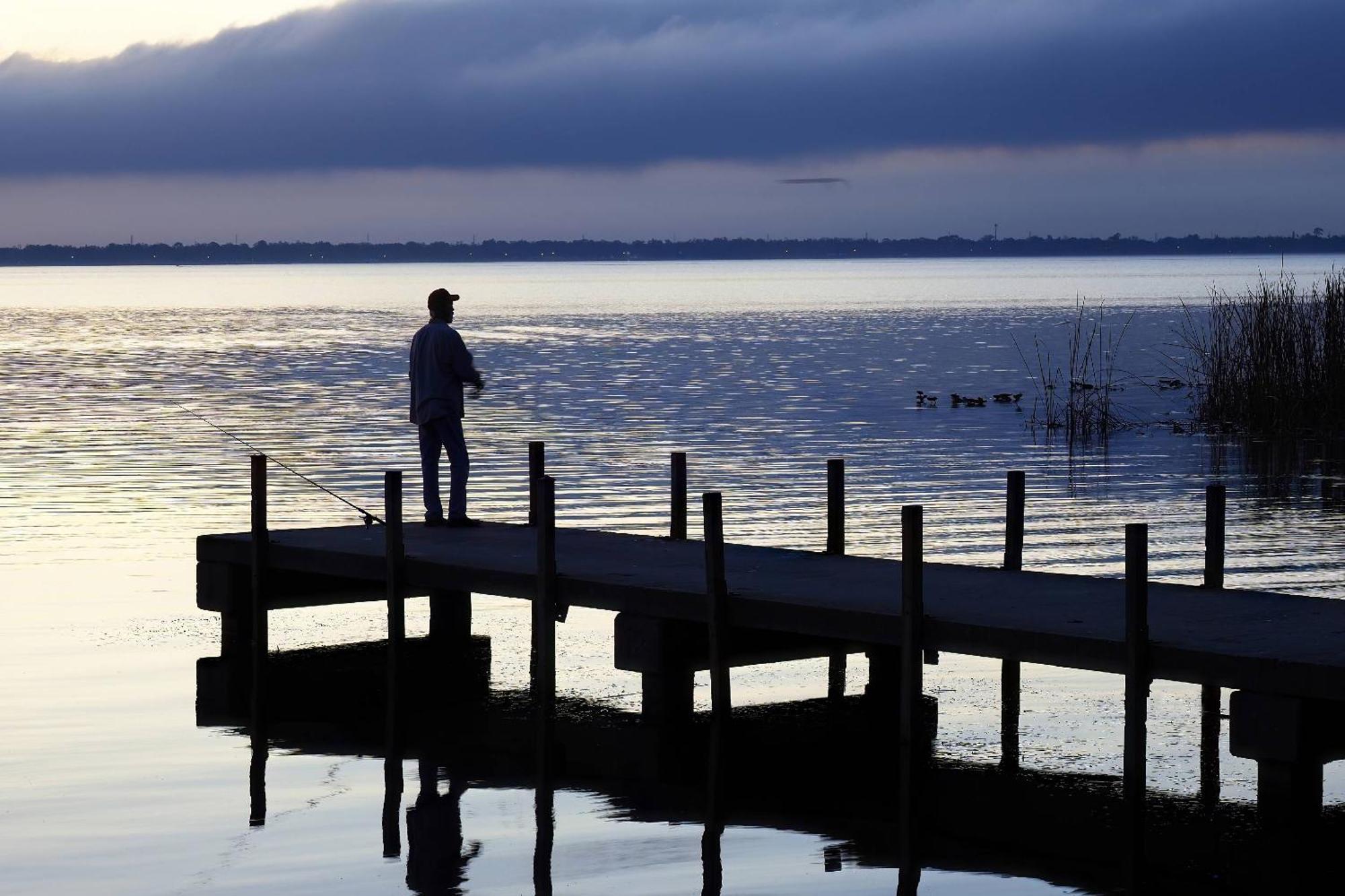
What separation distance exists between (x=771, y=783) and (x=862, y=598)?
144 centimetres

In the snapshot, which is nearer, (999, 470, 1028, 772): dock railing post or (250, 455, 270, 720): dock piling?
(999, 470, 1028, 772): dock railing post

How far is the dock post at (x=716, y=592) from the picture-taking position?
13.7 m

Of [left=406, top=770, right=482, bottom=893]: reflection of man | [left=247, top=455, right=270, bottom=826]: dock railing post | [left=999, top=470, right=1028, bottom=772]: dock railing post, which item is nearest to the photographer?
[left=406, top=770, right=482, bottom=893]: reflection of man

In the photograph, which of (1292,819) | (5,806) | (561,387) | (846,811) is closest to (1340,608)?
(1292,819)

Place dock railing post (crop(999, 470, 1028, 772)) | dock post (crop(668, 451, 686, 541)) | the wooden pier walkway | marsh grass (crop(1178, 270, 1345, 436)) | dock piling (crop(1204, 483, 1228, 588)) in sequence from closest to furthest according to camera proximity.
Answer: the wooden pier walkway
dock railing post (crop(999, 470, 1028, 772))
dock piling (crop(1204, 483, 1228, 588))
dock post (crop(668, 451, 686, 541))
marsh grass (crop(1178, 270, 1345, 436))

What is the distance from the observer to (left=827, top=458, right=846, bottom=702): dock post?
16391 millimetres

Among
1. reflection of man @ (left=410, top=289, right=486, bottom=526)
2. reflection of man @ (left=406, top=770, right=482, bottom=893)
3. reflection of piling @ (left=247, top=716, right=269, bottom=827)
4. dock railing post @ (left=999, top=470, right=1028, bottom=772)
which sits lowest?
reflection of piling @ (left=247, top=716, right=269, bottom=827)

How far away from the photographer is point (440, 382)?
57.2 ft

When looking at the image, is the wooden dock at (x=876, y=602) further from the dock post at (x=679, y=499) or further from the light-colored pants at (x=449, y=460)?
the light-colored pants at (x=449, y=460)

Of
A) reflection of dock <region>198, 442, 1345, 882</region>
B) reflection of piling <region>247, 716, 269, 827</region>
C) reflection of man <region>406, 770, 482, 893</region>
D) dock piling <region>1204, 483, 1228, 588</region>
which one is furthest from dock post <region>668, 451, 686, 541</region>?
reflection of man <region>406, 770, 482, 893</region>

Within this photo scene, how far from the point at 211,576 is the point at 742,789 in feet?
21.0

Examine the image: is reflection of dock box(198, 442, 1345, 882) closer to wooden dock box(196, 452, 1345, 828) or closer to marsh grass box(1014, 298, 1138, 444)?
wooden dock box(196, 452, 1345, 828)

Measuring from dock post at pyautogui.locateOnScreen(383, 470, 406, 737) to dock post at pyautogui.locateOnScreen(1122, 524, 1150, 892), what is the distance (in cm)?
574

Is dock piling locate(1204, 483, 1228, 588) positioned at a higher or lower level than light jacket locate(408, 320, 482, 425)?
lower
